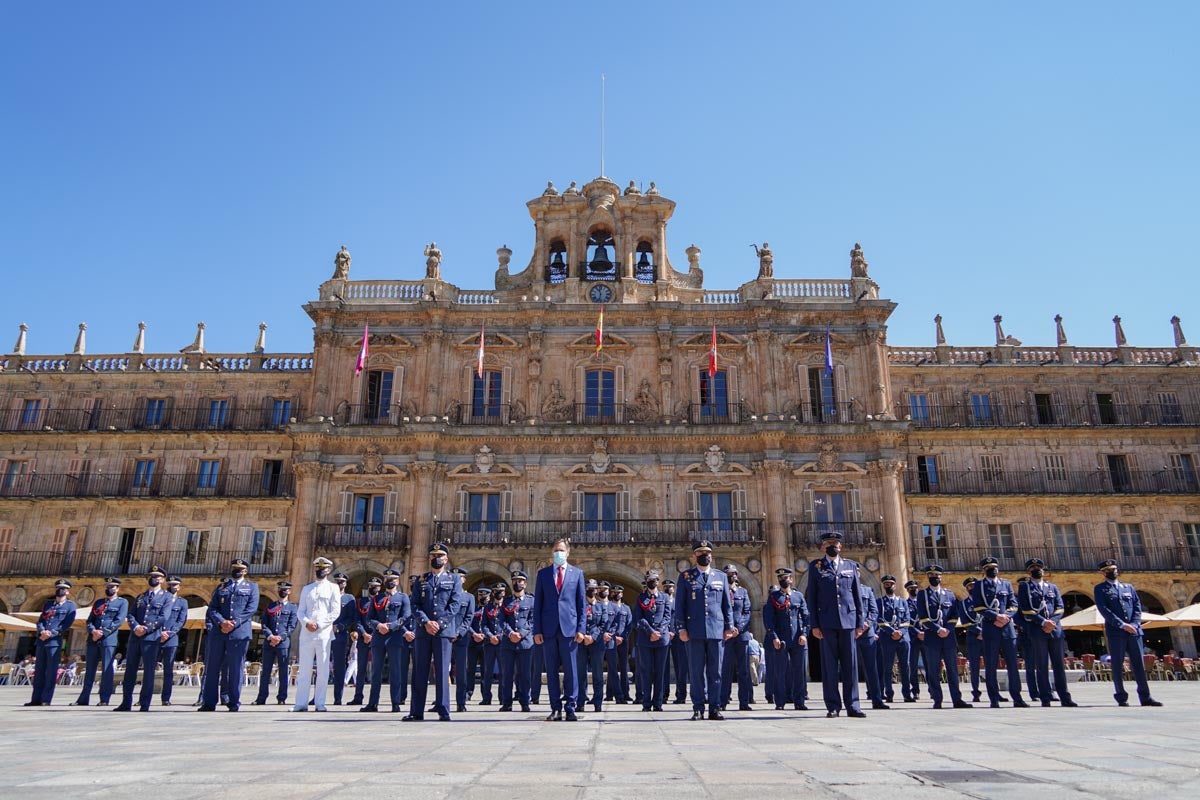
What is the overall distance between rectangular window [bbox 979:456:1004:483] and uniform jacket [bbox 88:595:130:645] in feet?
96.5

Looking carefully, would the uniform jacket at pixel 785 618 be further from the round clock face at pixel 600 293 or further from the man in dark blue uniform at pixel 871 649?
the round clock face at pixel 600 293

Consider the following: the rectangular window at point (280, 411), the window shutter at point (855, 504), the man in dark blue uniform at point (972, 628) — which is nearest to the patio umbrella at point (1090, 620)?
the window shutter at point (855, 504)

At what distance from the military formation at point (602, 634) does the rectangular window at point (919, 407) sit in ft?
66.7

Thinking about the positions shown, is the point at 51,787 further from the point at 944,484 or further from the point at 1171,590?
the point at 1171,590

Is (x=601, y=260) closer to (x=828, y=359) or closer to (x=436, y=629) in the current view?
(x=828, y=359)

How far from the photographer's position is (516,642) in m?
13.6

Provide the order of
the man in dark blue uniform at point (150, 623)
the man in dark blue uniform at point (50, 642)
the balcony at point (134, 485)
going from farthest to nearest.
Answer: the balcony at point (134, 485), the man in dark blue uniform at point (50, 642), the man in dark blue uniform at point (150, 623)

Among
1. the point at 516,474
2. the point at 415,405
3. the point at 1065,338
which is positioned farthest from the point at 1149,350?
the point at 415,405

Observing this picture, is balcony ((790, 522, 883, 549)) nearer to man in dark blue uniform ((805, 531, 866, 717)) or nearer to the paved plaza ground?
man in dark blue uniform ((805, 531, 866, 717))

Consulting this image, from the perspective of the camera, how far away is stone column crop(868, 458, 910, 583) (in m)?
29.2

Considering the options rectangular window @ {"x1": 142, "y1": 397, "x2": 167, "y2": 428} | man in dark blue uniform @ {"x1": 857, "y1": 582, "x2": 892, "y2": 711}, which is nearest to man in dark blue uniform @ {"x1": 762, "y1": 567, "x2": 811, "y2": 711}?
man in dark blue uniform @ {"x1": 857, "y1": 582, "x2": 892, "y2": 711}

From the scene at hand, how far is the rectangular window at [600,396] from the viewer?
31391 millimetres

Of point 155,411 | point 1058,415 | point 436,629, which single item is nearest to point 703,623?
point 436,629

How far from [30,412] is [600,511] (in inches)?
875
